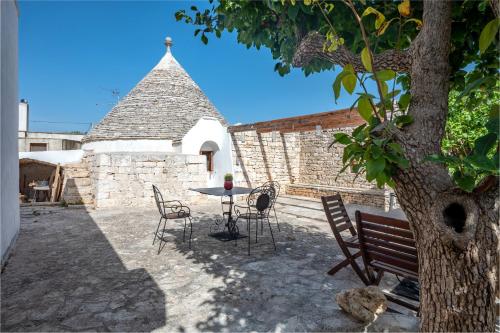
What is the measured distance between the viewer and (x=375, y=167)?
103 centimetres

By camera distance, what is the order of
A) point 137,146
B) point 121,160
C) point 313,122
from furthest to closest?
1. point 137,146
2. point 121,160
3. point 313,122

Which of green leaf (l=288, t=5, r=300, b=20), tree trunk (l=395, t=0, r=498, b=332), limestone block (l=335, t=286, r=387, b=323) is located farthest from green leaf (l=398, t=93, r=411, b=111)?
limestone block (l=335, t=286, r=387, b=323)

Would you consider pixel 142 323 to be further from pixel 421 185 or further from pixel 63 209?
pixel 63 209

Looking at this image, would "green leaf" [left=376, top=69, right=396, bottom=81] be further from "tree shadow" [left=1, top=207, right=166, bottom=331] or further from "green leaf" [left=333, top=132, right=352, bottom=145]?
"tree shadow" [left=1, top=207, right=166, bottom=331]

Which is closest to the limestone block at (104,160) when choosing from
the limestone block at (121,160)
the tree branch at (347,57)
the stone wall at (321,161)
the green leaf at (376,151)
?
the limestone block at (121,160)

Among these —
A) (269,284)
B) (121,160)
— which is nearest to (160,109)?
(121,160)

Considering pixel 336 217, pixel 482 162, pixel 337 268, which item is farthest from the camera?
pixel 336 217

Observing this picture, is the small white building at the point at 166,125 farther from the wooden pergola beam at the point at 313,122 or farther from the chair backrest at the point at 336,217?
the chair backrest at the point at 336,217

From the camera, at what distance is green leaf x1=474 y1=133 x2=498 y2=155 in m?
0.90

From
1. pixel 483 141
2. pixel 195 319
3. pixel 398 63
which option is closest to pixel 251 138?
pixel 195 319

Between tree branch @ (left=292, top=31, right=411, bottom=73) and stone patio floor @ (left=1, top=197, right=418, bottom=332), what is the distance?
1881 mm

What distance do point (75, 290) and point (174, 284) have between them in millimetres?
1107

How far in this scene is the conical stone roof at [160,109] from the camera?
482 inches

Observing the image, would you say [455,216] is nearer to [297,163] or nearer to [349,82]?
[349,82]
